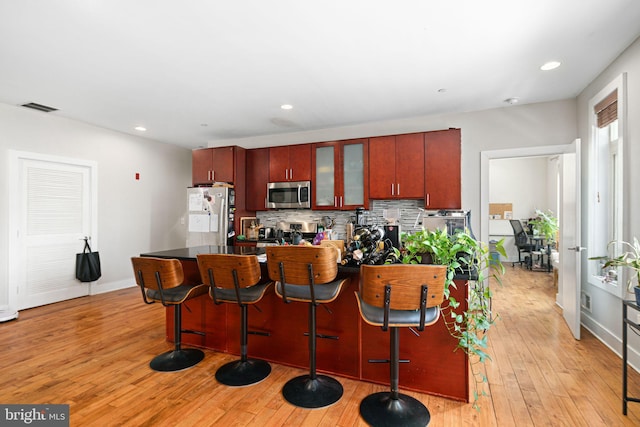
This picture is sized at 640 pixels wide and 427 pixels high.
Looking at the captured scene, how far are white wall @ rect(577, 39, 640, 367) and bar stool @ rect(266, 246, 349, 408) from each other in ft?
7.79

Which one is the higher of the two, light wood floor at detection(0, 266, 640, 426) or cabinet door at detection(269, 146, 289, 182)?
cabinet door at detection(269, 146, 289, 182)

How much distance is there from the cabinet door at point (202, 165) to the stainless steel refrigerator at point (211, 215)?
0.29 meters

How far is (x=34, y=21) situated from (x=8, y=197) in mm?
2753

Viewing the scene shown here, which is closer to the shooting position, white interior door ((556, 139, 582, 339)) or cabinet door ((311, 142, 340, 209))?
white interior door ((556, 139, 582, 339))

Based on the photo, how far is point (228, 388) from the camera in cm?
218

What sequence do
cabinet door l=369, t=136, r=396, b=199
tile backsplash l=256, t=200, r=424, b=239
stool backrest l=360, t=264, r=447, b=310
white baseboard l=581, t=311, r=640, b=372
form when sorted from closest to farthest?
stool backrest l=360, t=264, r=447, b=310, white baseboard l=581, t=311, r=640, b=372, cabinet door l=369, t=136, r=396, b=199, tile backsplash l=256, t=200, r=424, b=239

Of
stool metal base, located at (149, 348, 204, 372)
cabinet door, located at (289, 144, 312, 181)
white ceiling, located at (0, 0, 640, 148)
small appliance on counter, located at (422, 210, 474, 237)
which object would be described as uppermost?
white ceiling, located at (0, 0, 640, 148)

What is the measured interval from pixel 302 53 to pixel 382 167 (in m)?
2.06

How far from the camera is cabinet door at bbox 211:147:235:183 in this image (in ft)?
16.0

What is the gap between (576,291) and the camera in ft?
10.1

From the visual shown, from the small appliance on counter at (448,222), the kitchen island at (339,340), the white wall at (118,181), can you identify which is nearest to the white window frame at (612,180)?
the small appliance on counter at (448,222)

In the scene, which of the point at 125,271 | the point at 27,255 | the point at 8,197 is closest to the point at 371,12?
the point at 8,197

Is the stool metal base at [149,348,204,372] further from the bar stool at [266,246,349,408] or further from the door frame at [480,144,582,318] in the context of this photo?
the door frame at [480,144,582,318]

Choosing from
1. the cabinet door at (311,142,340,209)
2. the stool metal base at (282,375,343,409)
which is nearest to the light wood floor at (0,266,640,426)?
the stool metal base at (282,375,343,409)
